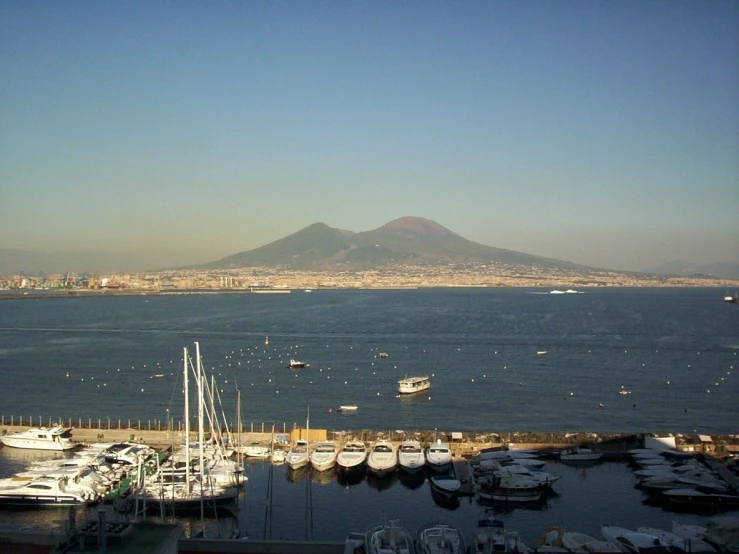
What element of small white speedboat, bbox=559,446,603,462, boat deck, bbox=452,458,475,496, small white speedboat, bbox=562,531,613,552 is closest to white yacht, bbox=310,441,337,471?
boat deck, bbox=452,458,475,496

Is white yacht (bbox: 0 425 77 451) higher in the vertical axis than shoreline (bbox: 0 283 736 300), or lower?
lower

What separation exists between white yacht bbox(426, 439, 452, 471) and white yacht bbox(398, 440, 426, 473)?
0.34ft

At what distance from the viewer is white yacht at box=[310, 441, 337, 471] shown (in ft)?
30.5

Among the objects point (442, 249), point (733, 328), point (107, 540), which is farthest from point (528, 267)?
point (107, 540)

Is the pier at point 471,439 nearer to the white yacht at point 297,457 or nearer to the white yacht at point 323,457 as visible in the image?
the white yacht at point 297,457

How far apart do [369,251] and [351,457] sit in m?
144

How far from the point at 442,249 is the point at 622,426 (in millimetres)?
140779

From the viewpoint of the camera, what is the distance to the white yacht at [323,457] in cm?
929

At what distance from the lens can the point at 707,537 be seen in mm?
6148

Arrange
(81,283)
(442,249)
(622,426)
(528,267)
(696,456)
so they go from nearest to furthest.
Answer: (696,456) < (622,426) < (81,283) < (528,267) < (442,249)

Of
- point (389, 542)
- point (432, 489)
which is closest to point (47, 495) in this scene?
point (389, 542)

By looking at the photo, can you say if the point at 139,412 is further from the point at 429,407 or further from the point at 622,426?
the point at 622,426

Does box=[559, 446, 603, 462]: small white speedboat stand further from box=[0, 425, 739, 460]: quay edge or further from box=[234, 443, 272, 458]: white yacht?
box=[234, 443, 272, 458]: white yacht

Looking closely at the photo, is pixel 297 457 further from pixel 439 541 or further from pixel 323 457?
pixel 439 541
